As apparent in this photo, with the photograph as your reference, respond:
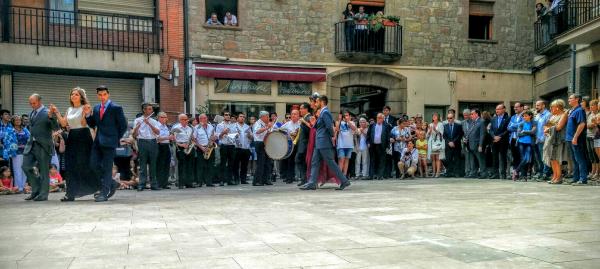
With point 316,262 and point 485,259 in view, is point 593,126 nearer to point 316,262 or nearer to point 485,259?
point 485,259

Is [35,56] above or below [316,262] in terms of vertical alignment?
above

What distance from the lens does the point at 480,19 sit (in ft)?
77.7

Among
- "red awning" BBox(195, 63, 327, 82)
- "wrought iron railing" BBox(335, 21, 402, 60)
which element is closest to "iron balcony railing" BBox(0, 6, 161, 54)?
"red awning" BBox(195, 63, 327, 82)

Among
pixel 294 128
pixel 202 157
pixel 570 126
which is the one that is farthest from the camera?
pixel 294 128

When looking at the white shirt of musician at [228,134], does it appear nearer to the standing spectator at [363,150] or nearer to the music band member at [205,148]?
the music band member at [205,148]

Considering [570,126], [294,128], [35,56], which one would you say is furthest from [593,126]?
[35,56]

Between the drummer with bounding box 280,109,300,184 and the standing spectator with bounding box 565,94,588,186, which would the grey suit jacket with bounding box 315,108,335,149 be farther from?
the standing spectator with bounding box 565,94,588,186

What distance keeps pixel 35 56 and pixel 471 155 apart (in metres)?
13.1

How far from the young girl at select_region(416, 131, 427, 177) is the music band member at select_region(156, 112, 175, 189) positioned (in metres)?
7.02

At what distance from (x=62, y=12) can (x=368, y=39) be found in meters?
10.6

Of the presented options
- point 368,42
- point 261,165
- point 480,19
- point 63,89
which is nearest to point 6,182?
point 261,165

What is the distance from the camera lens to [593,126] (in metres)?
12.2

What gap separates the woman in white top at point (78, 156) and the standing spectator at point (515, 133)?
9600 millimetres

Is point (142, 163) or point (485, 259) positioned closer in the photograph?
point (485, 259)
